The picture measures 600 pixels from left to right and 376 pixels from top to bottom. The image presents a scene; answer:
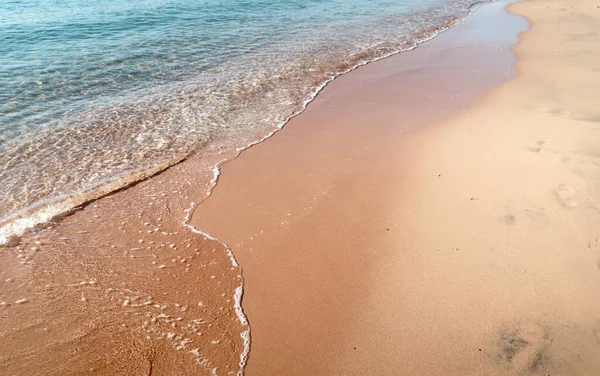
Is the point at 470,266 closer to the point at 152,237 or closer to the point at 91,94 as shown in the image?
the point at 152,237

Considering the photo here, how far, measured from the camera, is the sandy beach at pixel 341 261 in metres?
3.25

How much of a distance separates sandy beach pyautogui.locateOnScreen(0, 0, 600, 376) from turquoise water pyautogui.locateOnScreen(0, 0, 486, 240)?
0.83 m

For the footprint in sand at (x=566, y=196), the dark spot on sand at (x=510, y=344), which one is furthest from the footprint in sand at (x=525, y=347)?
the footprint in sand at (x=566, y=196)

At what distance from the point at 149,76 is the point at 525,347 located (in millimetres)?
9532

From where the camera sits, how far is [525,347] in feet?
10.4

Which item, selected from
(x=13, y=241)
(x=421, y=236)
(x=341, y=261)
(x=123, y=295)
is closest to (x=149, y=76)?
(x=13, y=241)

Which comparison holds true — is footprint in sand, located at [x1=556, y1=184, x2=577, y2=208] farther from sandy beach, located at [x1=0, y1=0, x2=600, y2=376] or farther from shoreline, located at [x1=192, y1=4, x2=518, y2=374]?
shoreline, located at [x1=192, y1=4, x2=518, y2=374]

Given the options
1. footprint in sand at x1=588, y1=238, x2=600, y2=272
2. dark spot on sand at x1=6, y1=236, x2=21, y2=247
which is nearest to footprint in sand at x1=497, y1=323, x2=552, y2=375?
footprint in sand at x1=588, y1=238, x2=600, y2=272

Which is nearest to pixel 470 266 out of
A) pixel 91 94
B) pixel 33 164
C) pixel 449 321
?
pixel 449 321

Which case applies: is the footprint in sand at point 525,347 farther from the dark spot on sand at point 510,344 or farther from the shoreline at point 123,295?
the shoreline at point 123,295

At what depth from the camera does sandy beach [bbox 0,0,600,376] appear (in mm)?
3246

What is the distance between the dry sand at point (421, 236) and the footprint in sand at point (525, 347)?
0.03ft

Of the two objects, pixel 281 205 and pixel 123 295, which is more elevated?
pixel 281 205

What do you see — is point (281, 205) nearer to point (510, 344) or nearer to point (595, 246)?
point (510, 344)
